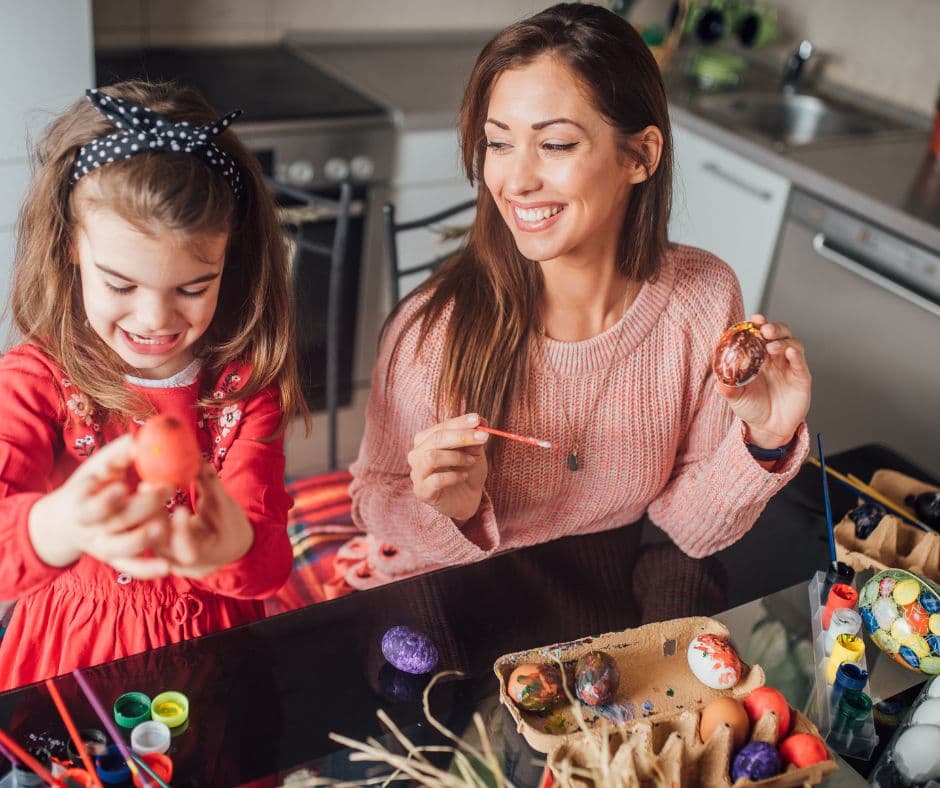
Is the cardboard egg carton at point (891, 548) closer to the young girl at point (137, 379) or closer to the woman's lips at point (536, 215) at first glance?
the woman's lips at point (536, 215)

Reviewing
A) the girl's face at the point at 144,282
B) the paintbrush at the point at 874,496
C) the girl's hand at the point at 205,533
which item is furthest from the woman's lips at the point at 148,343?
the paintbrush at the point at 874,496

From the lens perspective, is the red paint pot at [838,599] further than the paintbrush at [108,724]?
Yes

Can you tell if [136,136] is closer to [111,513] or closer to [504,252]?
[111,513]

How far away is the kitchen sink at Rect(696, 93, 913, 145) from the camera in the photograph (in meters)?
3.04

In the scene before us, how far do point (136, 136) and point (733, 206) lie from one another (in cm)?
207

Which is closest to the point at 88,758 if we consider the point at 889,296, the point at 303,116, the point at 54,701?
the point at 54,701

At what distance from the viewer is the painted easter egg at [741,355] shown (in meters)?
1.28

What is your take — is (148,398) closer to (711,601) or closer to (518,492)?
(518,492)

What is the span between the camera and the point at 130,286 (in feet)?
3.36

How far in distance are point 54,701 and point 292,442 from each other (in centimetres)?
189

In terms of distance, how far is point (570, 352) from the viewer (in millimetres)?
1483

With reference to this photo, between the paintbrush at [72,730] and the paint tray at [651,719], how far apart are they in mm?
412

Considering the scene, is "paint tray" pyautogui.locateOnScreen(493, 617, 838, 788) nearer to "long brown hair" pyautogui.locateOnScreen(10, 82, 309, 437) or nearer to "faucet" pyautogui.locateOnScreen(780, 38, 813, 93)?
"long brown hair" pyautogui.locateOnScreen(10, 82, 309, 437)

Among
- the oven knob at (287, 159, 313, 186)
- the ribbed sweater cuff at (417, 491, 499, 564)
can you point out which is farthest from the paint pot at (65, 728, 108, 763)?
the oven knob at (287, 159, 313, 186)
